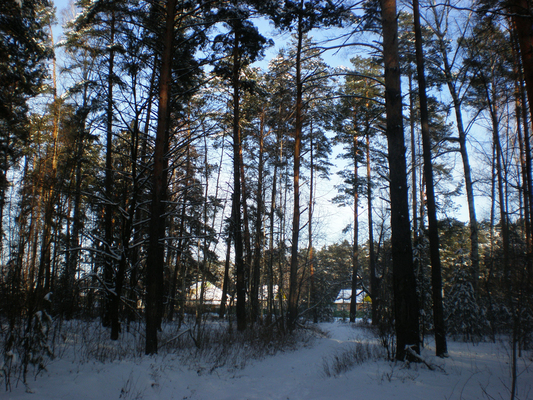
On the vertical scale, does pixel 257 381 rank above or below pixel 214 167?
below

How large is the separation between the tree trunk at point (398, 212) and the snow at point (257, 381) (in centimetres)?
66

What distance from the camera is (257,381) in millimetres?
6309

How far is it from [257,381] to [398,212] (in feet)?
15.0

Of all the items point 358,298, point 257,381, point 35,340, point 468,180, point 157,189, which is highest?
point 468,180

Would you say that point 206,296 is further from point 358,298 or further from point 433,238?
point 358,298

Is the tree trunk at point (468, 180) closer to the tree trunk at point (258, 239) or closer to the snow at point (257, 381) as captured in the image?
the snow at point (257, 381)

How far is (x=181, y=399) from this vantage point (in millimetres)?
4820

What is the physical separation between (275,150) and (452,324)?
1204 cm

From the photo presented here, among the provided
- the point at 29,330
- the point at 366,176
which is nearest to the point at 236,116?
the point at 29,330

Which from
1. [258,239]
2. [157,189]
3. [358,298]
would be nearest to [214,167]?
[258,239]

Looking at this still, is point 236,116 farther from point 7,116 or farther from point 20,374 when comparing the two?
point 20,374

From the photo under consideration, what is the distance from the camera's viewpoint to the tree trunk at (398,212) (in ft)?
19.4

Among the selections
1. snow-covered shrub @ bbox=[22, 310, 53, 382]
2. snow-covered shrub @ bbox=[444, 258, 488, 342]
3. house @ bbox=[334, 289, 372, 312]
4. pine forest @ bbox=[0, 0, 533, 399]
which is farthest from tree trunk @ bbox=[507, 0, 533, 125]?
house @ bbox=[334, 289, 372, 312]

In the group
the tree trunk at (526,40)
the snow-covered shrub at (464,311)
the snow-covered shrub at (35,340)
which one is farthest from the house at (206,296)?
the tree trunk at (526,40)
